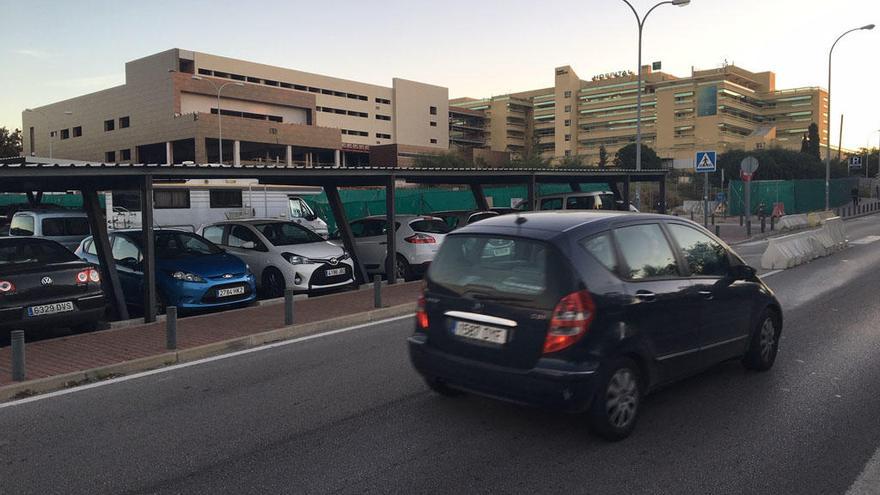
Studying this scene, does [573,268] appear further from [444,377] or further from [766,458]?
[766,458]

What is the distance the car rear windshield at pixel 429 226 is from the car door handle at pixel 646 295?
974 centimetres

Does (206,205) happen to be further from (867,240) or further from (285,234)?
(867,240)

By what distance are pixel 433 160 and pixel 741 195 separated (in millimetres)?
43482

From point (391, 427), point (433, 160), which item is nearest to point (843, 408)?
point (391, 427)

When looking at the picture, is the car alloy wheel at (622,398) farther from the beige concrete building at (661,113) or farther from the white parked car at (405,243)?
the beige concrete building at (661,113)

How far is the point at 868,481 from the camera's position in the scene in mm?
4062

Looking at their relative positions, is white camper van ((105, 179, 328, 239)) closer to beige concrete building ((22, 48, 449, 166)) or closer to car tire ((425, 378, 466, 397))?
car tire ((425, 378, 466, 397))

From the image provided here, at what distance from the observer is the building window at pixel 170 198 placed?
26391 millimetres

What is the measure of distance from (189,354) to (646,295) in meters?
5.28

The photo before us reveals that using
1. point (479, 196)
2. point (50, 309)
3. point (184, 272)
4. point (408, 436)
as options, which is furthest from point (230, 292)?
point (479, 196)

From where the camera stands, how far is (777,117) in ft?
436

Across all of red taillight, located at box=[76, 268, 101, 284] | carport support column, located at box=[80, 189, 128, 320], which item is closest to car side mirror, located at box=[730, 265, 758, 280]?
red taillight, located at box=[76, 268, 101, 284]

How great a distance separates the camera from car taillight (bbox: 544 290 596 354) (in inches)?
177

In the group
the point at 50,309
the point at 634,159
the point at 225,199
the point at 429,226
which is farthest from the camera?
the point at 634,159
